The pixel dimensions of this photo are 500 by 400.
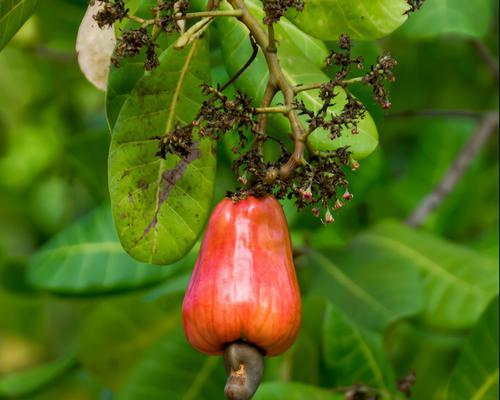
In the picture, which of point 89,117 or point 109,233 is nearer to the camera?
point 109,233

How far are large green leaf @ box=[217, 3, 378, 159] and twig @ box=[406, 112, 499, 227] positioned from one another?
1.18 meters

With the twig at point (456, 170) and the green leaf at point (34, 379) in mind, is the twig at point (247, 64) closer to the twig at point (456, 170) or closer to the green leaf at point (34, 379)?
the green leaf at point (34, 379)

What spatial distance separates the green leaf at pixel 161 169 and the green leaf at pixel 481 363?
2.42 feet

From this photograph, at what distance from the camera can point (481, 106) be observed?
325 cm

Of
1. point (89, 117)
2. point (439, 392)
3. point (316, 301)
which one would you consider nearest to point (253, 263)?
point (316, 301)

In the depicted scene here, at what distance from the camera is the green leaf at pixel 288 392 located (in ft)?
5.67

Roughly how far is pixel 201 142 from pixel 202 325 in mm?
321

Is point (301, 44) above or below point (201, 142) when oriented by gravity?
A: above

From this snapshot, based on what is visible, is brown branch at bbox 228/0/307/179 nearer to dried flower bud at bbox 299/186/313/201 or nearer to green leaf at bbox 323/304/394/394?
dried flower bud at bbox 299/186/313/201

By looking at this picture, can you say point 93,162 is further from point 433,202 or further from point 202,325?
point 202,325

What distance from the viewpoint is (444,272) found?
7.36 ft

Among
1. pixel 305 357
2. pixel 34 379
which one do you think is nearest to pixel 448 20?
pixel 305 357

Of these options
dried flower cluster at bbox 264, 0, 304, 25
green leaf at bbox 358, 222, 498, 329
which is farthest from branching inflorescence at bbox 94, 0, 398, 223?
green leaf at bbox 358, 222, 498, 329

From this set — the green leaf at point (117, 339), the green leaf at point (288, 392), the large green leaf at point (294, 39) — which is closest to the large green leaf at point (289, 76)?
the large green leaf at point (294, 39)
